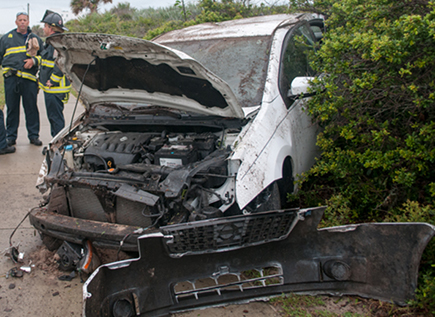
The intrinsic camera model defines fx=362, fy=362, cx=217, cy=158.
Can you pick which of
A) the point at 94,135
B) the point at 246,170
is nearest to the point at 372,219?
the point at 246,170

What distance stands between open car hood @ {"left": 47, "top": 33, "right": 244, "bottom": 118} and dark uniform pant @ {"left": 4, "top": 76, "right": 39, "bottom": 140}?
10.0 feet

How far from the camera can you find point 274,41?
3.64m

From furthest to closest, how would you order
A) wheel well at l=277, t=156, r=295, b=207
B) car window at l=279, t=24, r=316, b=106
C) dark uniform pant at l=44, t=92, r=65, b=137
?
dark uniform pant at l=44, t=92, r=65, b=137 < car window at l=279, t=24, r=316, b=106 < wheel well at l=277, t=156, r=295, b=207

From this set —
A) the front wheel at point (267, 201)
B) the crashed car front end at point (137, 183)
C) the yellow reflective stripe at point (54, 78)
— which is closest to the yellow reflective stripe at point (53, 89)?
the yellow reflective stripe at point (54, 78)

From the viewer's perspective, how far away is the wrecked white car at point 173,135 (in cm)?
268

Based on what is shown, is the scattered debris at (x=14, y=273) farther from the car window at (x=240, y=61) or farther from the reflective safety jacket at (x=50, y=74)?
the reflective safety jacket at (x=50, y=74)

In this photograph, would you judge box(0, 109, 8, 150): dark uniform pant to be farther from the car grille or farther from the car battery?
the car grille

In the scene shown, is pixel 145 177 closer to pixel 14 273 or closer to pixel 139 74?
pixel 139 74

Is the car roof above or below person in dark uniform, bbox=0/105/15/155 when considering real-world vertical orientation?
above

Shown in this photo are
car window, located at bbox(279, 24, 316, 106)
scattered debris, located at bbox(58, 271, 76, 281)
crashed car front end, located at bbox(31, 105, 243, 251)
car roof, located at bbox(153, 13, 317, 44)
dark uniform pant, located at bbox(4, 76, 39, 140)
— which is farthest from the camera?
dark uniform pant, located at bbox(4, 76, 39, 140)

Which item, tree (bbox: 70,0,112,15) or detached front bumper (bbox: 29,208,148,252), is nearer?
detached front bumper (bbox: 29,208,148,252)

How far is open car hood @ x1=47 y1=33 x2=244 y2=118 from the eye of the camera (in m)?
2.81

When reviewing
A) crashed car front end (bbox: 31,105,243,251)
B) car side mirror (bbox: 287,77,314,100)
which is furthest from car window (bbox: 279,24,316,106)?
crashed car front end (bbox: 31,105,243,251)

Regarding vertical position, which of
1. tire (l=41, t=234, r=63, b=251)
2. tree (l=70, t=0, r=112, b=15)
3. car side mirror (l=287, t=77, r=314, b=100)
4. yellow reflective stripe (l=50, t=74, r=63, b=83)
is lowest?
tire (l=41, t=234, r=63, b=251)
